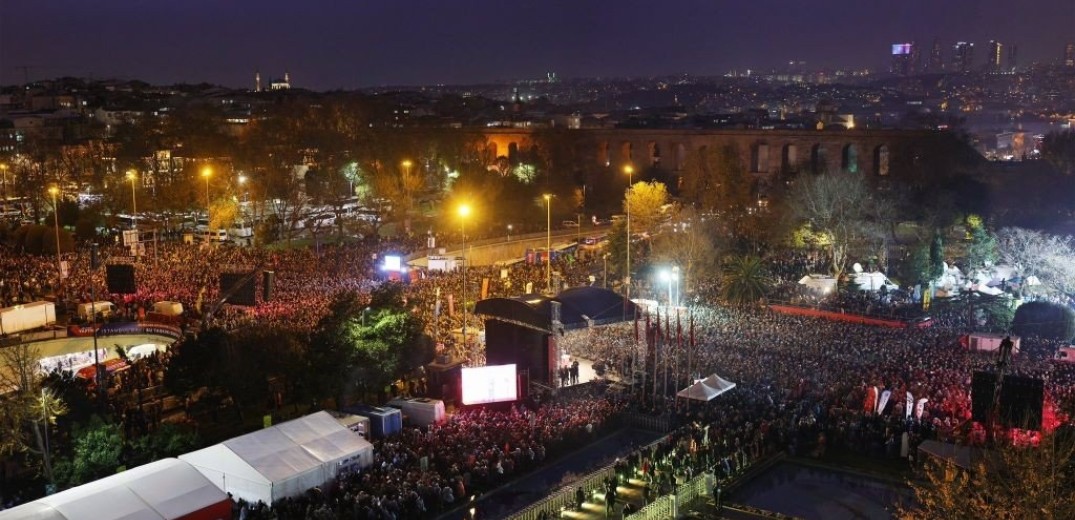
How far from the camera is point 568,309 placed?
22312 millimetres

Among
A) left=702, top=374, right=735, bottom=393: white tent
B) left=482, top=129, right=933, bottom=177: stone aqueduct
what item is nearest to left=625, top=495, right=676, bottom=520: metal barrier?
left=702, top=374, right=735, bottom=393: white tent

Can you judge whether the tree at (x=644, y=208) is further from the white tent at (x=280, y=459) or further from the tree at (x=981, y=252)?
the white tent at (x=280, y=459)

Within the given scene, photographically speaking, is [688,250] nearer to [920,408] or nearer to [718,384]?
[718,384]

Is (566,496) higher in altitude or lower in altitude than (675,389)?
lower

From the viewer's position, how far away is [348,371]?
2077 centimetres

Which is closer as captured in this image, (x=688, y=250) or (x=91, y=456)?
(x=91, y=456)

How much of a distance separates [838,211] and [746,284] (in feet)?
36.0

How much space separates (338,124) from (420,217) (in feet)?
59.8

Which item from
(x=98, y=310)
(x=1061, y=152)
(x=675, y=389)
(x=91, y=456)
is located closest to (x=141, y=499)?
(x=91, y=456)

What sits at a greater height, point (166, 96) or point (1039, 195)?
point (166, 96)

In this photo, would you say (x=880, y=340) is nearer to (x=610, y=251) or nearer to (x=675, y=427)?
(x=675, y=427)

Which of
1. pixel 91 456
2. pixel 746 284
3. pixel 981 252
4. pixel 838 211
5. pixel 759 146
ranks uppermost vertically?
pixel 759 146

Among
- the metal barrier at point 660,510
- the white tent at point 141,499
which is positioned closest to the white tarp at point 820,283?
the metal barrier at point 660,510

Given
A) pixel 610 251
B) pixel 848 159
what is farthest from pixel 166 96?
pixel 610 251
